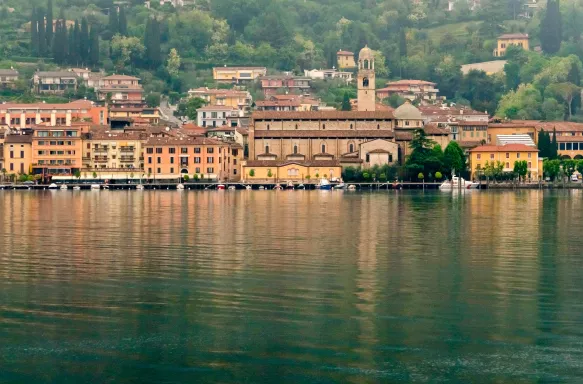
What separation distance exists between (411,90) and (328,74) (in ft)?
40.4

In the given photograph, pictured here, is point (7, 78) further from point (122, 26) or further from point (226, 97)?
point (122, 26)

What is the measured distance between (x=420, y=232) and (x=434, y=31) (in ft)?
513

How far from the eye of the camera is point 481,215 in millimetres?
54656

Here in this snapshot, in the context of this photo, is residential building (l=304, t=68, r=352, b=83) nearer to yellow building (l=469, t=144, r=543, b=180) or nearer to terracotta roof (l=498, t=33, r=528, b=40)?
terracotta roof (l=498, t=33, r=528, b=40)

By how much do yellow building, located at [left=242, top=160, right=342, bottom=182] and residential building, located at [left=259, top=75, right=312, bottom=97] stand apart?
50.4 meters

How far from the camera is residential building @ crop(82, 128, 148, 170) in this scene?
101m

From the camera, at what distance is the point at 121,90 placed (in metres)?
135

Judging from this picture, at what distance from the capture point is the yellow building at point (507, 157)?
100 meters

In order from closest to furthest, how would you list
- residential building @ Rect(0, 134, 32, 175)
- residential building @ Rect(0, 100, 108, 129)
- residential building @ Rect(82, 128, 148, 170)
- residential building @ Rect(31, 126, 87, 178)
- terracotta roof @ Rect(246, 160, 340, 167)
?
terracotta roof @ Rect(246, 160, 340, 167), residential building @ Rect(31, 126, 87, 178), residential building @ Rect(0, 134, 32, 175), residential building @ Rect(82, 128, 148, 170), residential building @ Rect(0, 100, 108, 129)

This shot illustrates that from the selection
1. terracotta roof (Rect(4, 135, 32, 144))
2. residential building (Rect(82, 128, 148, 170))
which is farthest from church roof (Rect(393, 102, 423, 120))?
terracotta roof (Rect(4, 135, 32, 144))

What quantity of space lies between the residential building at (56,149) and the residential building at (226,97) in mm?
33405

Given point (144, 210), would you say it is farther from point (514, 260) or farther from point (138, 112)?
point (138, 112)

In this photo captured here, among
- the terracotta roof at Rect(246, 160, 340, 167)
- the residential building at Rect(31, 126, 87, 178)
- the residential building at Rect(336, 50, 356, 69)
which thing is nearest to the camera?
the terracotta roof at Rect(246, 160, 340, 167)

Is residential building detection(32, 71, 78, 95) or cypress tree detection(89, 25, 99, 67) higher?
cypress tree detection(89, 25, 99, 67)
